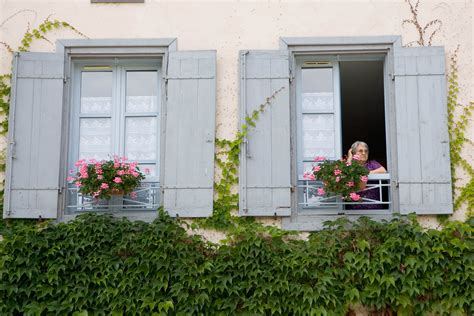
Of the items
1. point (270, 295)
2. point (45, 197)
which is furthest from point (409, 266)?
point (45, 197)

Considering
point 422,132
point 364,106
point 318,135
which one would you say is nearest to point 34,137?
point 318,135

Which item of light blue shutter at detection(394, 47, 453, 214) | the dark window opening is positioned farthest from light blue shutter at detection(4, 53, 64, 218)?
the dark window opening

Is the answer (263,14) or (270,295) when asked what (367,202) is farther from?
(263,14)

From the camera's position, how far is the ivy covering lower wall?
18.1 feet

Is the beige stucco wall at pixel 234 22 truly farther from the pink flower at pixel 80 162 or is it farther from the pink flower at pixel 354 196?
the pink flower at pixel 354 196

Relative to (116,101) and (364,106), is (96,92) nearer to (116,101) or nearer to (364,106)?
(116,101)

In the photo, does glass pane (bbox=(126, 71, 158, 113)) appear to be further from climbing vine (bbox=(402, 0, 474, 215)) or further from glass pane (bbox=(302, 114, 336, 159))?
climbing vine (bbox=(402, 0, 474, 215))

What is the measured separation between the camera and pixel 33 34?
6.34 m

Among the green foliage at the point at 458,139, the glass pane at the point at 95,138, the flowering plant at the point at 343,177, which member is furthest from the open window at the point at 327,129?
the glass pane at the point at 95,138

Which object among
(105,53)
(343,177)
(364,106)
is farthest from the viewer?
(364,106)

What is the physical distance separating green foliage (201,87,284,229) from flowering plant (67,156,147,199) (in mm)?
751

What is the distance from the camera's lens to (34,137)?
6.09m

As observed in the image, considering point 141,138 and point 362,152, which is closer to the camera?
point 362,152

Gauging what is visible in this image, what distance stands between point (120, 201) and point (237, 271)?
1.33 metres
